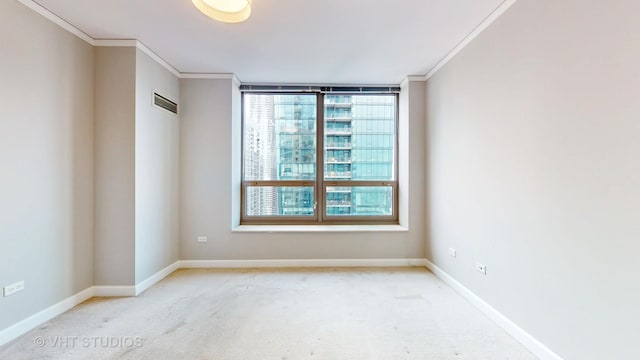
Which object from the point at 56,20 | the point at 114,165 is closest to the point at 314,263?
the point at 114,165

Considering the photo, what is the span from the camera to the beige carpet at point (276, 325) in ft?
6.82

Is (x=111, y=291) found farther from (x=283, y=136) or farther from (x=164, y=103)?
(x=283, y=136)

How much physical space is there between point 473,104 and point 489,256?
1.47 metres

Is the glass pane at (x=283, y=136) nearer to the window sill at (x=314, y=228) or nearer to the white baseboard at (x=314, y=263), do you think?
the window sill at (x=314, y=228)

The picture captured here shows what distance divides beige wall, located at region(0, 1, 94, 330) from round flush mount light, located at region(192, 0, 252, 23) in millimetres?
1745

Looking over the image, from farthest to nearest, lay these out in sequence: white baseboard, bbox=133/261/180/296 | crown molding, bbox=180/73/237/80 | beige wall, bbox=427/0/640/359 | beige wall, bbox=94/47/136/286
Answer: crown molding, bbox=180/73/237/80 < white baseboard, bbox=133/261/180/296 < beige wall, bbox=94/47/136/286 < beige wall, bbox=427/0/640/359

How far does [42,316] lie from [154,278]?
1052 mm

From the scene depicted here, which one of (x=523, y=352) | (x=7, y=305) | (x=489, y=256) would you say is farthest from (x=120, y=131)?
(x=523, y=352)

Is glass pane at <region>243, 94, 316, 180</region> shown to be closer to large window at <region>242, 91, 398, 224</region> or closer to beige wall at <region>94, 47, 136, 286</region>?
large window at <region>242, 91, 398, 224</region>

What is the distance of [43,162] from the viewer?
2496mm

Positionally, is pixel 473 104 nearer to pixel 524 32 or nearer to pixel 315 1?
pixel 524 32

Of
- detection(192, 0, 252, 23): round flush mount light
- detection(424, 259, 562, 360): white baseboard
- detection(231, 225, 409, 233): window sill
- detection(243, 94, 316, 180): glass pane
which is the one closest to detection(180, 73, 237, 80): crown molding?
detection(243, 94, 316, 180): glass pane

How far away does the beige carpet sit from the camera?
2.08 m

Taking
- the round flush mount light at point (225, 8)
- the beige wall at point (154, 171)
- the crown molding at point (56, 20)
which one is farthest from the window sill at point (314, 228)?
the round flush mount light at point (225, 8)
